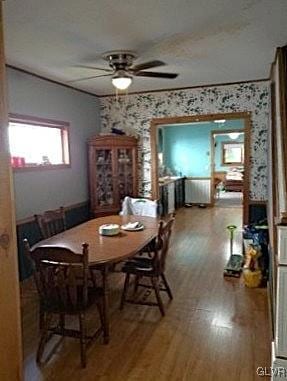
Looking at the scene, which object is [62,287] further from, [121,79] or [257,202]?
[257,202]

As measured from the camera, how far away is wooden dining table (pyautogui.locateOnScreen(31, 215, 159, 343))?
249cm

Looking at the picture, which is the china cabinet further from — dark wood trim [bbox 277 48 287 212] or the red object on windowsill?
dark wood trim [bbox 277 48 287 212]

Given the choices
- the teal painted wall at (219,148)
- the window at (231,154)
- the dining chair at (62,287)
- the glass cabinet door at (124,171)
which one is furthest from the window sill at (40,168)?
the window at (231,154)

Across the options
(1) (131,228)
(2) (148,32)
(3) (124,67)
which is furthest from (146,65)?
(1) (131,228)

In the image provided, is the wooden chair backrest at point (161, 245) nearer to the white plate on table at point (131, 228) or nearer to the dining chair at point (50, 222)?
Answer: the white plate on table at point (131, 228)

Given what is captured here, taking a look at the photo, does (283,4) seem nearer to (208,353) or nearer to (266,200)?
(208,353)

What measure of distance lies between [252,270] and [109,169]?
2.86 meters

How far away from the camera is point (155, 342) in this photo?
2.56m

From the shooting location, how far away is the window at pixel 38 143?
3941mm

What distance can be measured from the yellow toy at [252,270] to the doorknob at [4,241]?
10.1ft

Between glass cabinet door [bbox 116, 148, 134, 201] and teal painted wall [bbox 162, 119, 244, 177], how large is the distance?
3778 mm

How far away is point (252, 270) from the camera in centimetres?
359

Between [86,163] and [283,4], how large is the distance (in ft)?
12.5

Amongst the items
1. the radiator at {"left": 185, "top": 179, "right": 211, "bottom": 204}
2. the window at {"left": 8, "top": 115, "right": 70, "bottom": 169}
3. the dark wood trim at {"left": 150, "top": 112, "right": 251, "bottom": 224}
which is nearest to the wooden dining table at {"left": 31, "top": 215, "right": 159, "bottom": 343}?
the window at {"left": 8, "top": 115, "right": 70, "bottom": 169}
